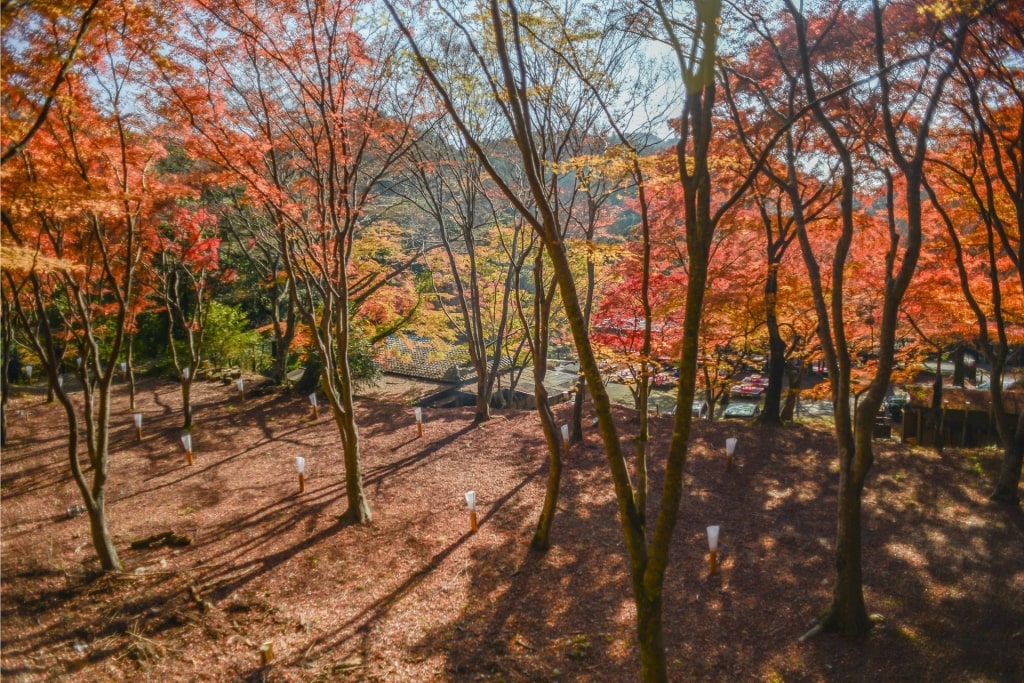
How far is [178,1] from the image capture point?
684cm

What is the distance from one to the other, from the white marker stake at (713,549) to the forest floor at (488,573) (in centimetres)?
12

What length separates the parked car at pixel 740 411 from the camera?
76.6 ft

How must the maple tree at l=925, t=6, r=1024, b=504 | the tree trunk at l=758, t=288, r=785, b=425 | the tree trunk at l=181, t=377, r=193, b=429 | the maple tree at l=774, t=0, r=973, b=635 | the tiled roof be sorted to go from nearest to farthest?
the maple tree at l=774, t=0, r=973, b=635, the maple tree at l=925, t=6, r=1024, b=504, the tree trunk at l=758, t=288, r=785, b=425, the tree trunk at l=181, t=377, r=193, b=429, the tiled roof

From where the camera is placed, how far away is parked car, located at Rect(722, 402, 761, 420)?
76.6 ft

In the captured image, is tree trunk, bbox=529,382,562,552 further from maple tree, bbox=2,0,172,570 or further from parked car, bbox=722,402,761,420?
parked car, bbox=722,402,761,420

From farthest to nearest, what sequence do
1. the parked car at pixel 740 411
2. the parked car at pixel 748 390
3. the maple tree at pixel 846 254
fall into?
1. the parked car at pixel 748 390
2. the parked car at pixel 740 411
3. the maple tree at pixel 846 254

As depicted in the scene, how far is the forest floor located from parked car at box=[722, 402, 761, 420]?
12.0 m

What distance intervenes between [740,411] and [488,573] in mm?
19255

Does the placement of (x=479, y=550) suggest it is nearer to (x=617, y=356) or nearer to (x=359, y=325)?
(x=617, y=356)

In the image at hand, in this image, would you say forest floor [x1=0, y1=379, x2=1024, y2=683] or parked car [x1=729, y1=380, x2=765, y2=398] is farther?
parked car [x1=729, y1=380, x2=765, y2=398]

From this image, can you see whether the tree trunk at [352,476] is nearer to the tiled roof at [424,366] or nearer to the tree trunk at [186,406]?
the tree trunk at [186,406]

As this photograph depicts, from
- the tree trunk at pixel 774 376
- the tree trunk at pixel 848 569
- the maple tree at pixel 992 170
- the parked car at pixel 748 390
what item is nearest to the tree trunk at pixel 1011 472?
the maple tree at pixel 992 170

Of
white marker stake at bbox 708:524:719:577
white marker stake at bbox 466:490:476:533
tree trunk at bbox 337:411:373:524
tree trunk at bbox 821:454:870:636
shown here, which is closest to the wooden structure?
white marker stake at bbox 708:524:719:577

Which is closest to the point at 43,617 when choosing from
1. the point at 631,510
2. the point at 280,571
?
the point at 280,571
